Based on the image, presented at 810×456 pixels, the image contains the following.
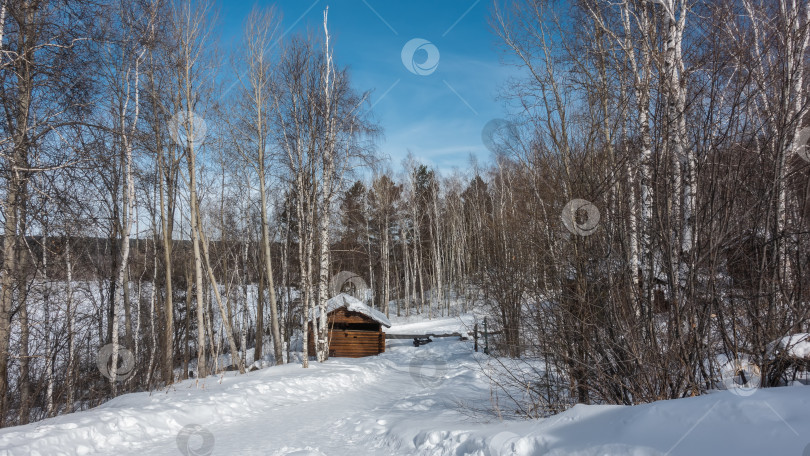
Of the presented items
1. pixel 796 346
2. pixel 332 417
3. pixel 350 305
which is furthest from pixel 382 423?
pixel 350 305

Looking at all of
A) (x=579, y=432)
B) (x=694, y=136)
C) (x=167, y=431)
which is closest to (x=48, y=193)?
(x=167, y=431)

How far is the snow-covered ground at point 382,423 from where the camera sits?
239 cm

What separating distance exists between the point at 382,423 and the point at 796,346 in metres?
5.10

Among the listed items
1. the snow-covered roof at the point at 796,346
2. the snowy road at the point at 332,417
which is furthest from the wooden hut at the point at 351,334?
the snow-covered roof at the point at 796,346

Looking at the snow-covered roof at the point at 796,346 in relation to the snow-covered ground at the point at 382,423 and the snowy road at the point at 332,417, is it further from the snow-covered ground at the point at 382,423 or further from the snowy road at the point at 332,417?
the snowy road at the point at 332,417

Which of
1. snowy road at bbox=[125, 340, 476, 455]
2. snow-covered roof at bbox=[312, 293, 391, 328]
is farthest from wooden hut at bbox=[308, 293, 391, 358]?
snowy road at bbox=[125, 340, 476, 455]

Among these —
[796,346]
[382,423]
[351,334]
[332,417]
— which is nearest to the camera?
[796,346]

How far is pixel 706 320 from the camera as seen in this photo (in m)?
3.67

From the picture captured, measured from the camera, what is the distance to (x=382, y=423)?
635 cm

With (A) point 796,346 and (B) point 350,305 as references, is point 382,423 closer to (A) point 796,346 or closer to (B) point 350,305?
(A) point 796,346

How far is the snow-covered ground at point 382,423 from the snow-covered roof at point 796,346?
97 cm

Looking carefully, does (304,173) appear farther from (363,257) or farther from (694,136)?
(363,257)

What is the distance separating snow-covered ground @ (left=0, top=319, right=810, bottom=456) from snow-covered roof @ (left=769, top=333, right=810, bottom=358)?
970mm

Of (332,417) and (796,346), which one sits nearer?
(796,346)
